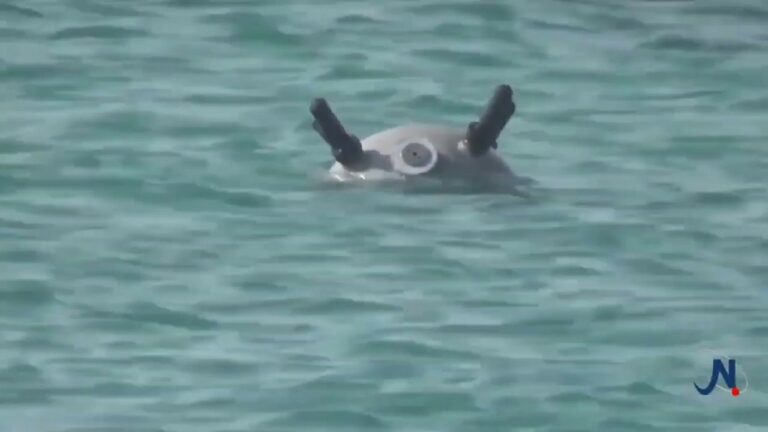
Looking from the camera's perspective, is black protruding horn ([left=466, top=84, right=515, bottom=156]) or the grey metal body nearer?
black protruding horn ([left=466, top=84, right=515, bottom=156])

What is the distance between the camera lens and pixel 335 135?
10867 millimetres

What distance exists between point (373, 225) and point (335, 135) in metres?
0.43

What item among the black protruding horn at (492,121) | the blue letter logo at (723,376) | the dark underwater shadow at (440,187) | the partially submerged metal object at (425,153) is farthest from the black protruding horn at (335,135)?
the blue letter logo at (723,376)

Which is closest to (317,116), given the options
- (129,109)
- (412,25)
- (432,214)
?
(432,214)

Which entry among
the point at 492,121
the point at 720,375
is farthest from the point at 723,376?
the point at 492,121

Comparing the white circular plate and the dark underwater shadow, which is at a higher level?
the white circular plate

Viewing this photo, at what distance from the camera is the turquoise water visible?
856 centimetres

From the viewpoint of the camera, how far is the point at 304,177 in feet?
38.6

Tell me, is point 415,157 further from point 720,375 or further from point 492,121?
point 720,375

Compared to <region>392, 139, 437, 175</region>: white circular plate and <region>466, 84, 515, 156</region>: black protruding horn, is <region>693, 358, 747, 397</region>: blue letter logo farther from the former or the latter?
<region>392, 139, 437, 175</region>: white circular plate

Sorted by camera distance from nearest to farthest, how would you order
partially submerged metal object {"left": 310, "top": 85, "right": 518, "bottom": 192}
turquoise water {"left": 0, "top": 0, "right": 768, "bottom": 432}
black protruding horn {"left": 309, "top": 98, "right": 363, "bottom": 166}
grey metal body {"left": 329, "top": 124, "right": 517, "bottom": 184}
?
turquoise water {"left": 0, "top": 0, "right": 768, "bottom": 432}
black protruding horn {"left": 309, "top": 98, "right": 363, "bottom": 166}
partially submerged metal object {"left": 310, "top": 85, "right": 518, "bottom": 192}
grey metal body {"left": 329, "top": 124, "right": 517, "bottom": 184}

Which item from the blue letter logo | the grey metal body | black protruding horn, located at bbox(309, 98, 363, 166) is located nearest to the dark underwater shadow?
the grey metal body

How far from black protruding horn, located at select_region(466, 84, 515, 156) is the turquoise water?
0.28 m

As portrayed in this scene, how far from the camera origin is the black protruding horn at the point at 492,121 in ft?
35.5
